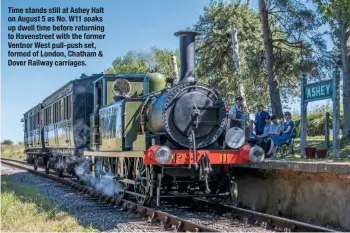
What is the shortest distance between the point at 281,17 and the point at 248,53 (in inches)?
185

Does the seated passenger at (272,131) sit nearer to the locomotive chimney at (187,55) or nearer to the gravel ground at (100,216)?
the locomotive chimney at (187,55)

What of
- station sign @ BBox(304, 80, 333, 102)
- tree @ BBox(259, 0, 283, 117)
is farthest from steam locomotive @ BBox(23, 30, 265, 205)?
tree @ BBox(259, 0, 283, 117)

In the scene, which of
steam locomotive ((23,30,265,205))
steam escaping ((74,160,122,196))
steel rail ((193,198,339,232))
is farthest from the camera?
steam escaping ((74,160,122,196))

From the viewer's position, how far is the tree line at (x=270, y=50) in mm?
19322

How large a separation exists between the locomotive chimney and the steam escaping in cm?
326

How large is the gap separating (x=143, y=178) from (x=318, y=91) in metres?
4.28

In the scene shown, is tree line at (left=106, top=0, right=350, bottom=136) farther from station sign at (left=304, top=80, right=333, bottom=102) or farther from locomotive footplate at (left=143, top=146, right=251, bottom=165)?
locomotive footplate at (left=143, top=146, right=251, bottom=165)

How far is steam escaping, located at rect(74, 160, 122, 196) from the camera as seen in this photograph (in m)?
13.0

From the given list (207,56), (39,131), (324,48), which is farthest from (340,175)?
(39,131)

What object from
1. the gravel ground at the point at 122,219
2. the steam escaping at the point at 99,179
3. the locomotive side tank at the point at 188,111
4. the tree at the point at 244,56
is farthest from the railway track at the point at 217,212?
the tree at the point at 244,56

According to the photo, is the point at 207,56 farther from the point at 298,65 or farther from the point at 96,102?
the point at 96,102

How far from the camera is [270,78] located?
19625 mm

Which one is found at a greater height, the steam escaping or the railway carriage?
Answer: the railway carriage

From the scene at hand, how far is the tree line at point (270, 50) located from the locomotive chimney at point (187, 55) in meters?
4.71
